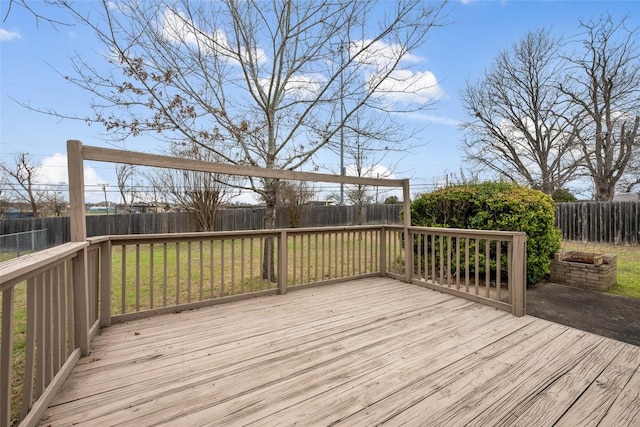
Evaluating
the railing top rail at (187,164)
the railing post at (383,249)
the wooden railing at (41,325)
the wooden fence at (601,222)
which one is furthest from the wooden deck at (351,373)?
the wooden fence at (601,222)

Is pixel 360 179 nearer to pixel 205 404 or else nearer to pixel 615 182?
pixel 205 404

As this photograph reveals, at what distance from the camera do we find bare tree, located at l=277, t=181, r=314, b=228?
11.6 m

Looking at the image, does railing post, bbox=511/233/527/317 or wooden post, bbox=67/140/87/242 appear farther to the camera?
railing post, bbox=511/233/527/317

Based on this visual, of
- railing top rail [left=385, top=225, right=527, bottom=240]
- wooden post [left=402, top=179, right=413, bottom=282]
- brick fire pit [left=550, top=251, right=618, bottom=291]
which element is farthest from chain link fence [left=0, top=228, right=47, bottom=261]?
brick fire pit [left=550, top=251, right=618, bottom=291]

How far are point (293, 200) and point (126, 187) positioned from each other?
6.45 meters

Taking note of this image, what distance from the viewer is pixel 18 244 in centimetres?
691

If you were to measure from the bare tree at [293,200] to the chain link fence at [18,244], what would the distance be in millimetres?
7155

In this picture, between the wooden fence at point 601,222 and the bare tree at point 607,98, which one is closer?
the wooden fence at point 601,222

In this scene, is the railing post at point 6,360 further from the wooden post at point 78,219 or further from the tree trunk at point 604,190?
the tree trunk at point 604,190

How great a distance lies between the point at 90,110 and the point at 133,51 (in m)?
1.07

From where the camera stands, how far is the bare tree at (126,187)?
37.9ft

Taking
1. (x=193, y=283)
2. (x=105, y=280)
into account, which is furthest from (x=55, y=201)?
(x=105, y=280)

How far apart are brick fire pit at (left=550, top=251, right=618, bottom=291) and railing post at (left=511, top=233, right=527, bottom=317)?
237cm

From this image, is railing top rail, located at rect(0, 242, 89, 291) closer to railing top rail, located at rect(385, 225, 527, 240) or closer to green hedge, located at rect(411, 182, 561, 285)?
railing top rail, located at rect(385, 225, 527, 240)
